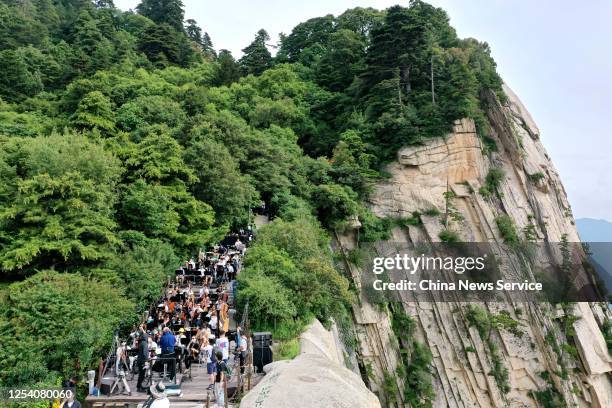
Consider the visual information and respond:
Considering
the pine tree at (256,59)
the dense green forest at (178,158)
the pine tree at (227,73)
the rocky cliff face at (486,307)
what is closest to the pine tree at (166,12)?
the dense green forest at (178,158)

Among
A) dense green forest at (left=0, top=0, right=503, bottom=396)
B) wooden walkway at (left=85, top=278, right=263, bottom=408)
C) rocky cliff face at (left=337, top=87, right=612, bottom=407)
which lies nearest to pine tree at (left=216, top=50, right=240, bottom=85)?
dense green forest at (left=0, top=0, right=503, bottom=396)

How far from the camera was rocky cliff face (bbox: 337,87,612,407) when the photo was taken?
27125 millimetres

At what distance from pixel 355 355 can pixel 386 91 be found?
17860 mm

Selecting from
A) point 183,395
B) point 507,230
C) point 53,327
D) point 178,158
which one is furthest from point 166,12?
point 183,395

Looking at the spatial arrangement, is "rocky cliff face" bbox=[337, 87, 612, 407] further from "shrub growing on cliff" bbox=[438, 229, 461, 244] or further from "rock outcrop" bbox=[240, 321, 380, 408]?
"rock outcrop" bbox=[240, 321, 380, 408]

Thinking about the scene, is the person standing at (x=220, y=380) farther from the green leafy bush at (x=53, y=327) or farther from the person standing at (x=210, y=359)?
the green leafy bush at (x=53, y=327)

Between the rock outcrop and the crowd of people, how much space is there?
1605 mm

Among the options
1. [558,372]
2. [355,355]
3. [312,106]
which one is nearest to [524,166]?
[558,372]

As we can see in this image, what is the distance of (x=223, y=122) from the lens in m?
25.5

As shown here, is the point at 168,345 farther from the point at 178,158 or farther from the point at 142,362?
the point at 178,158

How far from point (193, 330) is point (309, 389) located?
6.43m

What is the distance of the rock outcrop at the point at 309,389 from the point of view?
21.8ft

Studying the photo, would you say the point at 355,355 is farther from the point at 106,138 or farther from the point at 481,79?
the point at 481,79

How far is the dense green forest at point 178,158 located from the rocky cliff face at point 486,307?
1574 millimetres
